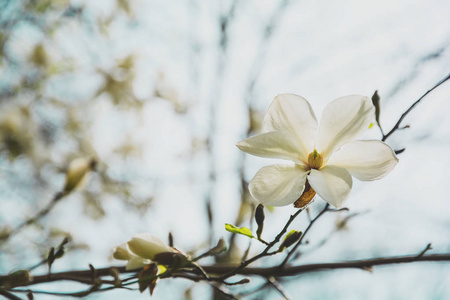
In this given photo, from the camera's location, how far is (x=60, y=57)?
6.30 ft

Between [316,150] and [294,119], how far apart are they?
0.18 ft

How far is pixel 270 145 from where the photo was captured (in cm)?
52

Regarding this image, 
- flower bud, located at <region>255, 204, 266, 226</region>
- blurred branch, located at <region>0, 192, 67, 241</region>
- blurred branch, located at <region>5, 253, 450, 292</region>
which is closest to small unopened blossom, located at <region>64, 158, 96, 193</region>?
blurred branch, located at <region>0, 192, 67, 241</region>

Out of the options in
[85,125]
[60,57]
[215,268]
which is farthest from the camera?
[85,125]

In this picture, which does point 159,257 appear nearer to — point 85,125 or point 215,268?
point 215,268

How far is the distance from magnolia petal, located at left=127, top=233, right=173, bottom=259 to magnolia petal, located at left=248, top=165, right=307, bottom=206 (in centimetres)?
16

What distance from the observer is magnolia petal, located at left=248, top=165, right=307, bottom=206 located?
500mm

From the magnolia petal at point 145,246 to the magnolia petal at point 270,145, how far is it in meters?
0.18

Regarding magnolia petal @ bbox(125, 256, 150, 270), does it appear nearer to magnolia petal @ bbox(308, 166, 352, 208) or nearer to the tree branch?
the tree branch

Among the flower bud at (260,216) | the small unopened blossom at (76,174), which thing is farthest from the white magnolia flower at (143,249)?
the small unopened blossom at (76,174)

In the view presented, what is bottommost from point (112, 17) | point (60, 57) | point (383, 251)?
point (383, 251)

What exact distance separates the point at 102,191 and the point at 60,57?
0.73 metres

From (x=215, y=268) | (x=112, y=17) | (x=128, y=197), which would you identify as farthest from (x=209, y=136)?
(x=215, y=268)

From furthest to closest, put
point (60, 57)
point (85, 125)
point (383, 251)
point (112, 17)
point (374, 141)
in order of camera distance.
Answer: point (383, 251) < point (85, 125) < point (112, 17) < point (60, 57) < point (374, 141)
